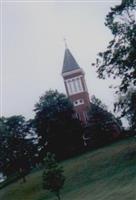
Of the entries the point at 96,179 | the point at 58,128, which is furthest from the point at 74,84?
the point at 96,179

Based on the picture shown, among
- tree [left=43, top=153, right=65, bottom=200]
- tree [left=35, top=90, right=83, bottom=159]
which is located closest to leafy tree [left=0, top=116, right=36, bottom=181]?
tree [left=35, top=90, right=83, bottom=159]

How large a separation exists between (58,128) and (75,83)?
55.5 feet

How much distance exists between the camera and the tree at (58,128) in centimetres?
8219

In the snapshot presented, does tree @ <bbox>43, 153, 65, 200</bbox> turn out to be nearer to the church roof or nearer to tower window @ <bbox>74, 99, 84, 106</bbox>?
tower window @ <bbox>74, 99, 84, 106</bbox>

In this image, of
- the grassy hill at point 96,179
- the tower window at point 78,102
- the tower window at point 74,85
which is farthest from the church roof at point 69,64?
the grassy hill at point 96,179

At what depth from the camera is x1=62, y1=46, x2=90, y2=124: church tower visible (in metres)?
94.6

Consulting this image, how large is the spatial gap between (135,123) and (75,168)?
1113 inches

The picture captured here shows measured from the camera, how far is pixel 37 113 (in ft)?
282

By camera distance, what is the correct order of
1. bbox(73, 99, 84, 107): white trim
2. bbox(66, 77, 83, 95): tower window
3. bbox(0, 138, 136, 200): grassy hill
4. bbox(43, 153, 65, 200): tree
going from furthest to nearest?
1. bbox(66, 77, 83, 95): tower window
2. bbox(73, 99, 84, 107): white trim
3. bbox(43, 153, 65, 200): tree
4. bbox(0, 138, 136, 200): grassy hill

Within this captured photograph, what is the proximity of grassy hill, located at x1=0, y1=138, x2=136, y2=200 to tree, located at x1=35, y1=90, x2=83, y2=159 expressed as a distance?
9.13 metres

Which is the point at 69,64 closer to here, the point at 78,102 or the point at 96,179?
the point at 78,102

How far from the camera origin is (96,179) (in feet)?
182

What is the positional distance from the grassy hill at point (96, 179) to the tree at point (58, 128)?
359 inches

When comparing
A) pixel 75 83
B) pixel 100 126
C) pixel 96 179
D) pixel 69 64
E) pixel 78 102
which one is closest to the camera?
pixel 96 179
